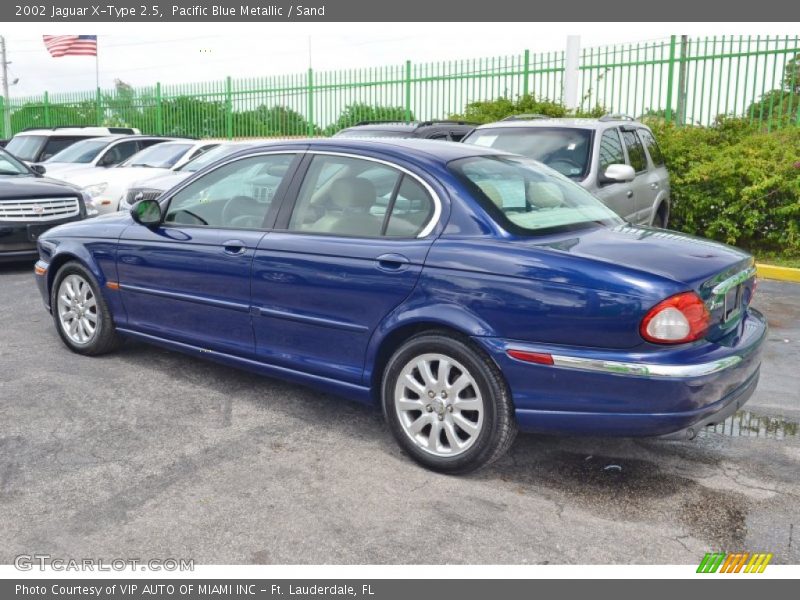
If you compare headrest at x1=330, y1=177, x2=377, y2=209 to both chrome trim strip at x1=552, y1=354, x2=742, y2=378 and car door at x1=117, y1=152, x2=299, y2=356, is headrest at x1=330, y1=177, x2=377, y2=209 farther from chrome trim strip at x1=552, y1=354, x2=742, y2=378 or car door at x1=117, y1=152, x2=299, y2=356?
chrome trim strip at x1=552, y1=354, x2=742, y2=378

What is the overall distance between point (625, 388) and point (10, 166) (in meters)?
9.50

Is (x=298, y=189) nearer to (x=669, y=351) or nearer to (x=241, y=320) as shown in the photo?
(x=241, y=320)

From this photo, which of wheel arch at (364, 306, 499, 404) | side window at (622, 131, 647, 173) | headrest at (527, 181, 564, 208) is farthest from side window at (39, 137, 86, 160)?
wheel arch at (364, 306, 499, 404)

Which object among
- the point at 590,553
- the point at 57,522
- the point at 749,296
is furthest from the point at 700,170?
the point at 57,522

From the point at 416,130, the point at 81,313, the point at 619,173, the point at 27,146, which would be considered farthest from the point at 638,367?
the point at 27,146

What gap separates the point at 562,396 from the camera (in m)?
3.60

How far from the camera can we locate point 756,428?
4.63m

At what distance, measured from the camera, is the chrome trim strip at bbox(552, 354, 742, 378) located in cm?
342

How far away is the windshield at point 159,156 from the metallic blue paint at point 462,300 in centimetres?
876

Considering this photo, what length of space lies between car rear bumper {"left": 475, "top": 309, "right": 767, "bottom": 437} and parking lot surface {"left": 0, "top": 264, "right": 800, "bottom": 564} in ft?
1.25

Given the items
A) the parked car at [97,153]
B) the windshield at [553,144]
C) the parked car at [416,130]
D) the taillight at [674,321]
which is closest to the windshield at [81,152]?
the parked car at [97,153]

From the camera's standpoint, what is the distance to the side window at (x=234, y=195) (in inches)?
187

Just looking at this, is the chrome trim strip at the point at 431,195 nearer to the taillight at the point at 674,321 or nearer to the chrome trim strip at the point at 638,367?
the chrome trim strip at the point at 638,367

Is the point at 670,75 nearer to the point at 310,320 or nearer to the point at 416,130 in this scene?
the point at 416,130
